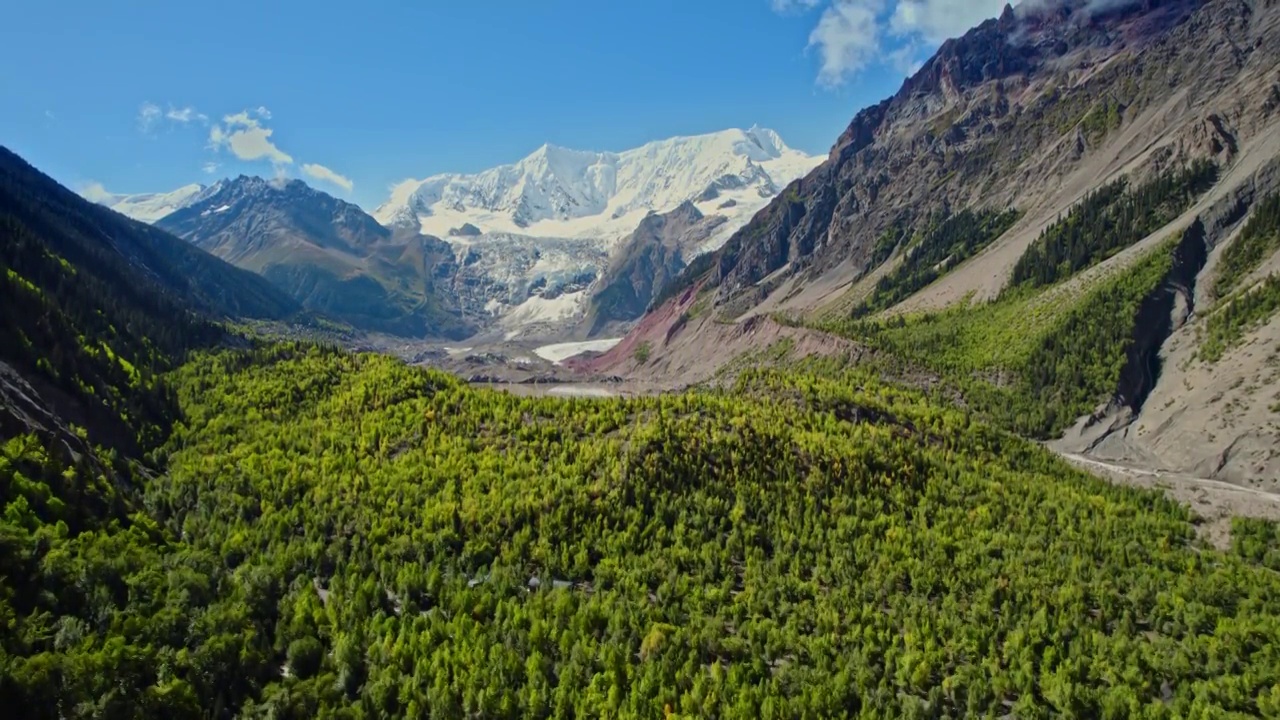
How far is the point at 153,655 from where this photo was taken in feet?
147

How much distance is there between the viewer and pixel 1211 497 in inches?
3191

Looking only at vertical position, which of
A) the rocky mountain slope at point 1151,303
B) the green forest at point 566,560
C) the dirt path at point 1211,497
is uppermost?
the rocky mountain slope at point 1151,303

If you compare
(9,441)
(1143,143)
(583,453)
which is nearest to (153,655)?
(9,441)

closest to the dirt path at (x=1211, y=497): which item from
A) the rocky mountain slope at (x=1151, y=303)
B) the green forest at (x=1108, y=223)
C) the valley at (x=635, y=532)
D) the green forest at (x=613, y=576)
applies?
the valley at (x=635, y=532)

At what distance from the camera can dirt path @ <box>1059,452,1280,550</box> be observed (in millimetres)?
74375

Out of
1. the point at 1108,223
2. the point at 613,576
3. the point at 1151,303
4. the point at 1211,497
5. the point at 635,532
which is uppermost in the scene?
the point at 1108,223

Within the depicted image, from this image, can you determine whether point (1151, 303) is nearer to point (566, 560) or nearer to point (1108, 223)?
point (1108, 223)

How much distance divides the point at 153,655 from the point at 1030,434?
382 feet

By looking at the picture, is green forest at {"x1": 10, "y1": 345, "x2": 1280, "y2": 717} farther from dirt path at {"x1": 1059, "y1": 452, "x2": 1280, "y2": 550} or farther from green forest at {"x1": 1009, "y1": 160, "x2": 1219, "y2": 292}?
green forest at {"x1": 1009, "y1": 160, "x2": 1219, "y2": 292}

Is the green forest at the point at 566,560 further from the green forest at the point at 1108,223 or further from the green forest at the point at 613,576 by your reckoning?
the green forest at the point at 1108,223

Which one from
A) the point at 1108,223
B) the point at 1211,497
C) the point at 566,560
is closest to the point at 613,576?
the point at 566,560

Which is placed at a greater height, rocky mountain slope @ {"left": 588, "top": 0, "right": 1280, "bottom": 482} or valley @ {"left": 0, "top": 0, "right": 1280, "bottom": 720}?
rocky mountain slope @ {"left": 588, "top": 0, "right": 1280, "bottom": 482}

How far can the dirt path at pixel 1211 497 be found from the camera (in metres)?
74.4

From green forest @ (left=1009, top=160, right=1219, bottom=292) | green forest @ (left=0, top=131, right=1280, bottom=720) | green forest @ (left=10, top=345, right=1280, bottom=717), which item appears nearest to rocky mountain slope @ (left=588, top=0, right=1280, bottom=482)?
green forest @ (left=1009, top=160, right=1219, bottom=292)
